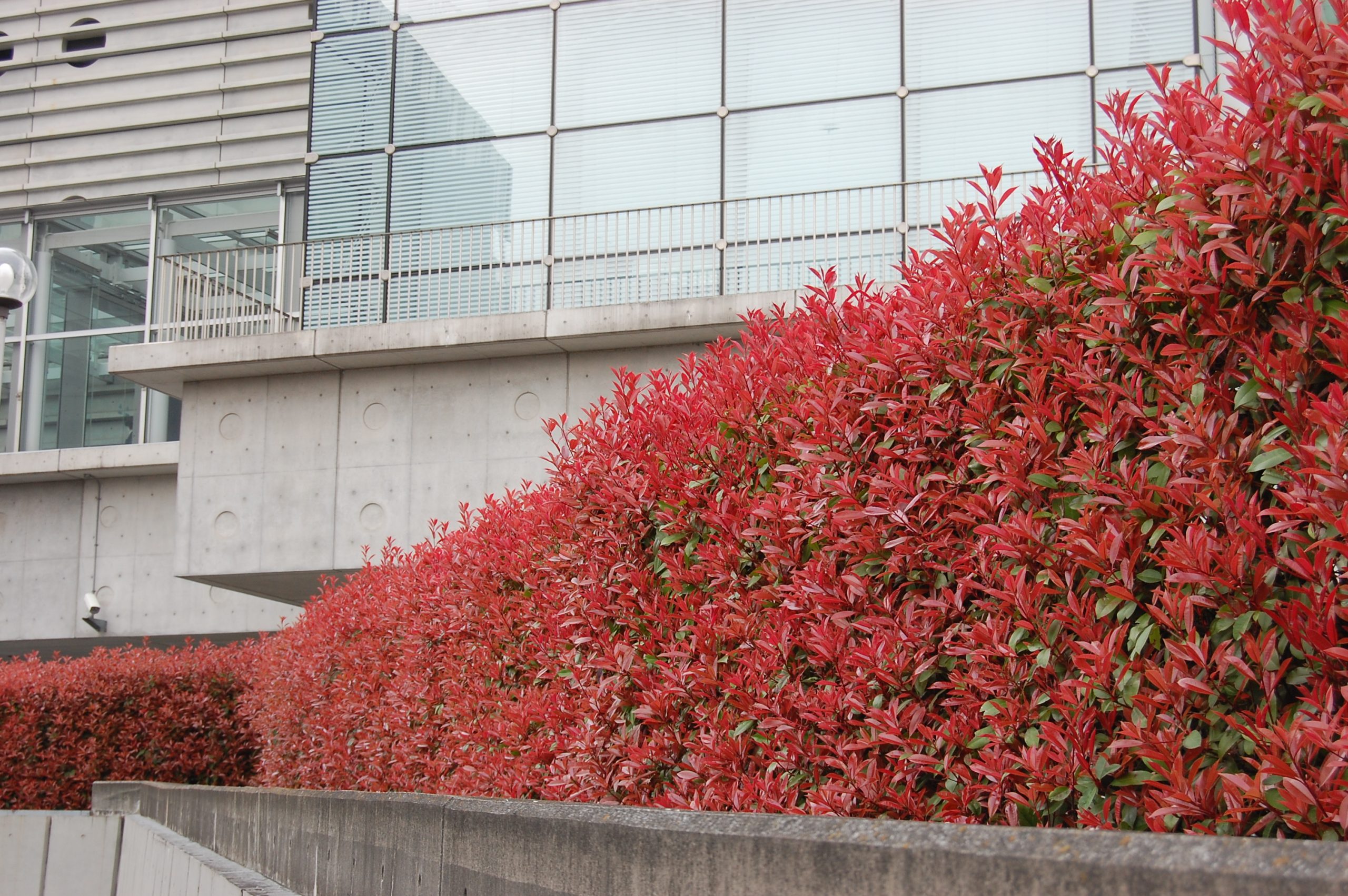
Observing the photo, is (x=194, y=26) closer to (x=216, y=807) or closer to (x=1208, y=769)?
(x=216, y=807)

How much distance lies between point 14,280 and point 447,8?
27.5 ft

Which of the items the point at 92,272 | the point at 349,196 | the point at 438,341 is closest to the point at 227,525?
the point at 438,341

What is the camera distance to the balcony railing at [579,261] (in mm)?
14664

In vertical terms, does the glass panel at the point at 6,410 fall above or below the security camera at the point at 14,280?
above

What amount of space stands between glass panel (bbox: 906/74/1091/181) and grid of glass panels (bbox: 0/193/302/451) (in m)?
12.4

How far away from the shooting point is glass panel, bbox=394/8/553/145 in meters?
16.4

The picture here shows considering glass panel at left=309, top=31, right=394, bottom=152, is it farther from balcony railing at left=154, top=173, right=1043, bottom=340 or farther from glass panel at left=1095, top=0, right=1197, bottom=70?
glass panel at left=1095, top=0, right=1197, bottom=70

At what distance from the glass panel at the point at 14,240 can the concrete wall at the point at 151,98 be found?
450mm

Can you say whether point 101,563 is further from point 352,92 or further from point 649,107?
point 649,107

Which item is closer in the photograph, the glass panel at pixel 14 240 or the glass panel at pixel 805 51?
the glass panel at pixel 805 51

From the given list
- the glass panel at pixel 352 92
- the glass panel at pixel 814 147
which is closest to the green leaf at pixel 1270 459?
the glass panel at pixel 814 147

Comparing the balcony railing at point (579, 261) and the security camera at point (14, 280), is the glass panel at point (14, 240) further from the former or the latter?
the security camera at point (14, 280)

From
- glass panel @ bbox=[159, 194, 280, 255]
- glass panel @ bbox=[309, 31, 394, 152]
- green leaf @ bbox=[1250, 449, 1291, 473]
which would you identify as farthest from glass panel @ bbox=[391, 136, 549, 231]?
green leaf @ bbox=[1250, 449, 1291, 473]

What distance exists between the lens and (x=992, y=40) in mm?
15047
